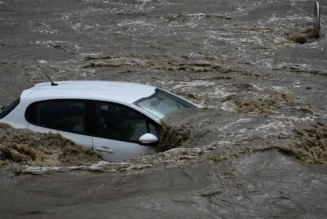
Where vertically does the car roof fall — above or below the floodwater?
above

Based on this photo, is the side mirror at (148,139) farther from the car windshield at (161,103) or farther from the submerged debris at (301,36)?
the submerged debris at (301,36)

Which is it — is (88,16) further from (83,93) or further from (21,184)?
(21,184)

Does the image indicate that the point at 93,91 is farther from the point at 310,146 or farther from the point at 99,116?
the point at 310,146

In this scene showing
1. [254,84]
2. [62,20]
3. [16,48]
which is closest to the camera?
[254,84]

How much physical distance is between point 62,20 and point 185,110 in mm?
11672

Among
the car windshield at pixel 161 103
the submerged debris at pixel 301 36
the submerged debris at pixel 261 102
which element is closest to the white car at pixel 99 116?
the car windshield at pixel 161 103

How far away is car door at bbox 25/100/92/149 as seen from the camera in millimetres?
8070

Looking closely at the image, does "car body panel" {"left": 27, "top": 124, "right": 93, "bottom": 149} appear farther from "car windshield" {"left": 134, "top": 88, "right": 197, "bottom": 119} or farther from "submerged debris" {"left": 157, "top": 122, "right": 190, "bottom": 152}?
"submerged debris" {"left": 157, "top": 122, "right": 190, "bottom": 152}

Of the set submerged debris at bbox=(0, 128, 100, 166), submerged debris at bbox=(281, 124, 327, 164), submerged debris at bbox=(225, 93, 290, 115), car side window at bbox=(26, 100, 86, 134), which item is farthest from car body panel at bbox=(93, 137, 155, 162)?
submerged debris at bbox=(225, 93, 290, 115)

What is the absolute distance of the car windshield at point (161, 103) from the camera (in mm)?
8121

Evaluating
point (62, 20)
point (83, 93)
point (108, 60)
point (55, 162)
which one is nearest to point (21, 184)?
point (55, 162)

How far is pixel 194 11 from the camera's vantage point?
67.0ft

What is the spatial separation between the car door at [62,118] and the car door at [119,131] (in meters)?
0.17

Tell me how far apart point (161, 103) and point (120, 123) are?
744 millimetres
